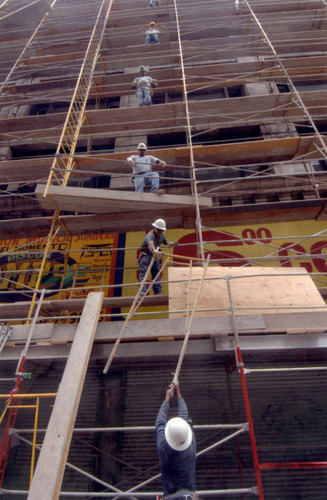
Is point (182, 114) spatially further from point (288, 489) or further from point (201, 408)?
point (288, 489)

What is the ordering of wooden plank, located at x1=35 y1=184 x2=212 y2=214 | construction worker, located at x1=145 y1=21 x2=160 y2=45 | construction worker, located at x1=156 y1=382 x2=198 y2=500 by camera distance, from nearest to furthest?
construction worker, located at x1=156 y1=382 x2=198 y2=500, wooden plank, located at x1=35 y1=184 x2=212 y2=214, construction worker, located at x1=145 y1=21 x2=160 y2=45

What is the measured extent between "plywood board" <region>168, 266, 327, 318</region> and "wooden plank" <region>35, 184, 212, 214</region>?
1830mm

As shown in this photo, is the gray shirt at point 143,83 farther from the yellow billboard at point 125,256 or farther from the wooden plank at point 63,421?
the wooden plank at point 63,421

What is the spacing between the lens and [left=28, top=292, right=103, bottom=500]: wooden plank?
2.51 metres

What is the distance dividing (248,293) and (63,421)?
10.0 feet

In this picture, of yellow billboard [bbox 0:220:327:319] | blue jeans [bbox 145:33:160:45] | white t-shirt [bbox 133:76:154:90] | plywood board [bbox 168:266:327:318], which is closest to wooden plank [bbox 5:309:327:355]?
plywood board [bbox 168:266:327:318]

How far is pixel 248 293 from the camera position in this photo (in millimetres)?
4465

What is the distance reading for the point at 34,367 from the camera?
496 cm

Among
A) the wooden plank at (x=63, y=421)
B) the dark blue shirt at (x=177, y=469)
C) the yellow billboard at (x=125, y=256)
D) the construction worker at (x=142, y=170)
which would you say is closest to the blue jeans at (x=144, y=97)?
the construction worker at (x=142, y=170)

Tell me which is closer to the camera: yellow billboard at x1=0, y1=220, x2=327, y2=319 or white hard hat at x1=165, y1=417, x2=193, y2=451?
white hard hat at x1=165, y1=417, x2=193, y2=451

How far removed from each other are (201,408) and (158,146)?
8.55 m

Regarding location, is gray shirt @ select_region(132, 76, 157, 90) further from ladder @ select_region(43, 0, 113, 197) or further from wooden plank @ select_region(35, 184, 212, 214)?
wooden plank @ select_region(35, 184, 212, 214)

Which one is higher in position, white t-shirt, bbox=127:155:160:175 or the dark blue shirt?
white t-shirt, bbox=127:155:160:175

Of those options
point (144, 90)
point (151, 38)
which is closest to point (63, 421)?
point (144, 90)
